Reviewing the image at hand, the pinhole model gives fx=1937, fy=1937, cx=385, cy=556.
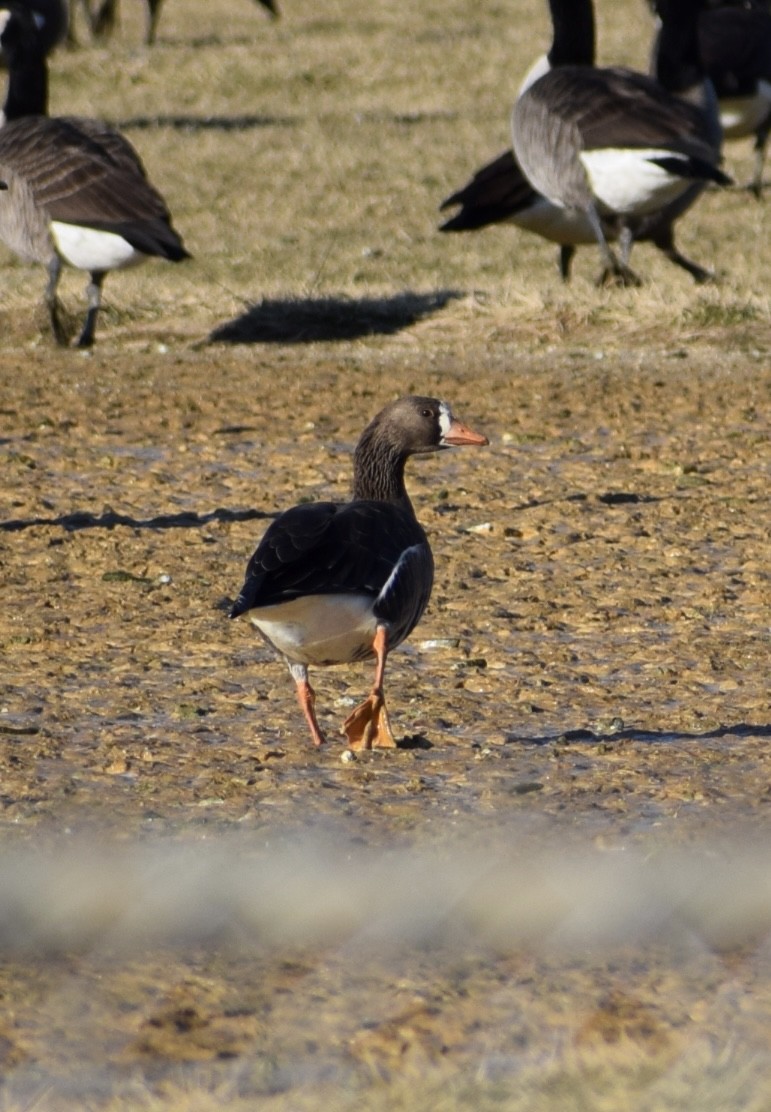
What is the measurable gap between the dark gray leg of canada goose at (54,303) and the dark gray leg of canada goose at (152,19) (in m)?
16.2

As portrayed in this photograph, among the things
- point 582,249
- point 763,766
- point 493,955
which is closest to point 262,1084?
point 493,955

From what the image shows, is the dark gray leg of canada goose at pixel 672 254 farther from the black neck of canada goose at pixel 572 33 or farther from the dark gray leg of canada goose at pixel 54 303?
the dark gray leg of canada goose at pixel 54 303

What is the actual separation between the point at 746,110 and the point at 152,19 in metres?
12.0

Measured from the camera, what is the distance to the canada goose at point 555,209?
42.3 ft

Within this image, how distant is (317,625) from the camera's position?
5.09m

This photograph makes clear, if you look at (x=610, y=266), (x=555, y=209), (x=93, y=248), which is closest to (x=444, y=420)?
(x=93, y=248)

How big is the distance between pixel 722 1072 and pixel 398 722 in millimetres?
2275

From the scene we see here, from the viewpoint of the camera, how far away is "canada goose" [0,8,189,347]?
11.3 m

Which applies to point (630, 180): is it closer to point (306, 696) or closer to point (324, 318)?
point (324, 318)

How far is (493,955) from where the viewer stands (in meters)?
3.93

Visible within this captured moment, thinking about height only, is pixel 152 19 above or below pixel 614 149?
below

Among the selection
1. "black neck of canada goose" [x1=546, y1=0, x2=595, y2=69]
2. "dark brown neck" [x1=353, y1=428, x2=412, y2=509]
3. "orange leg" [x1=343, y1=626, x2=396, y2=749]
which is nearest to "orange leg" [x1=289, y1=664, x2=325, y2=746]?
"orange leg" [x1=343, y1=626, x2=396, y2=749]

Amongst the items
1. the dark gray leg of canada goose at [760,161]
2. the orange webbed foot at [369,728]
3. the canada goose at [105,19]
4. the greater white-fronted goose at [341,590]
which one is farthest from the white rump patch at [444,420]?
the canada goose at [105,19]

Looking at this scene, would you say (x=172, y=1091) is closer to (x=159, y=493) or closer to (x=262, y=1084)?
(x=262, y=1084)
